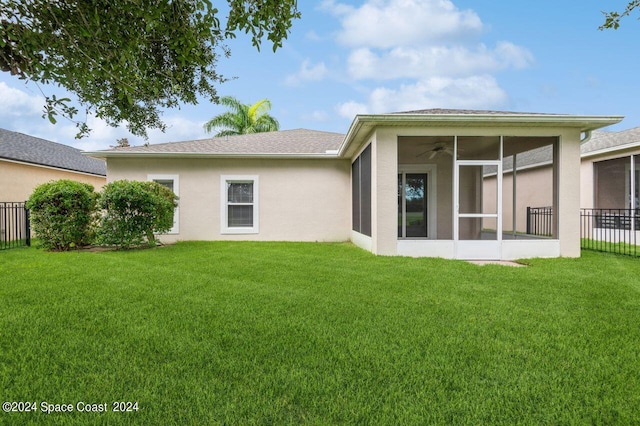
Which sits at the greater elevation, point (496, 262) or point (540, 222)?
point (540, 222)

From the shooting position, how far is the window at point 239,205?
36.8 feet

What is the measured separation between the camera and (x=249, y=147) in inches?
471

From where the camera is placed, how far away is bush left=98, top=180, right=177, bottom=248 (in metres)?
8.91

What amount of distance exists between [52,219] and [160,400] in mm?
8775

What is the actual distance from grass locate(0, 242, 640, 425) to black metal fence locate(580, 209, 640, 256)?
19.0 ft

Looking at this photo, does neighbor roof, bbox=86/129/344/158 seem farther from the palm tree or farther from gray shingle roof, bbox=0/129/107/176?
the palm tree

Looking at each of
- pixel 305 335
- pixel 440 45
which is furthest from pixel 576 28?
pixel 305 335

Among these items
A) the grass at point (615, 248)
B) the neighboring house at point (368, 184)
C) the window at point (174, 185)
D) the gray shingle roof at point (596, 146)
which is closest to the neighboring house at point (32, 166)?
the neighboring house at point (368, 184)

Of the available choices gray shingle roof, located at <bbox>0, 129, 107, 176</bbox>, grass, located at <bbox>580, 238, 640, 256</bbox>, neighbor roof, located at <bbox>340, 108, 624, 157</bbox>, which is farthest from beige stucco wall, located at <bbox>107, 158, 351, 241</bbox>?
grass, located at <bbox>580, 238, 640, 256</bbox>

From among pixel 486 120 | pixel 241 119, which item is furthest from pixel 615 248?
pixel 241 119

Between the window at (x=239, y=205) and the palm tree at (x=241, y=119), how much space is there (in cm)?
1511

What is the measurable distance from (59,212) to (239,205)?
4.70 m

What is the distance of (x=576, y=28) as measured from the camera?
10.8 m

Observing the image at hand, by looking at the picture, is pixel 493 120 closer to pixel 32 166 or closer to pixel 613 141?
pixel 613 141
